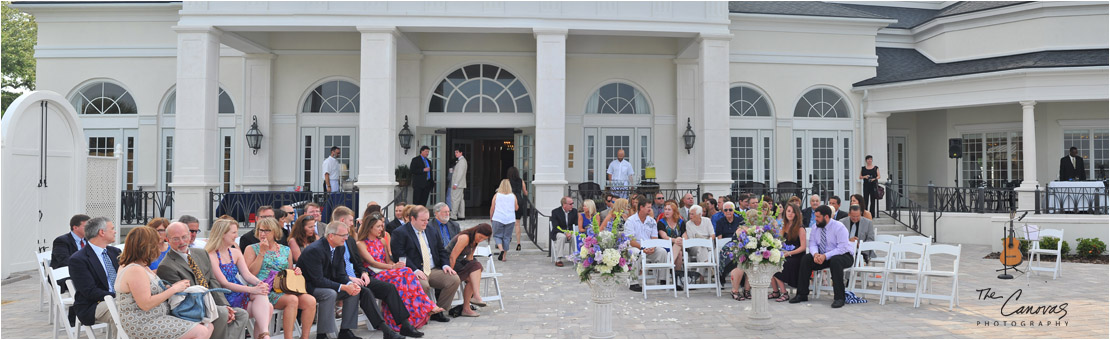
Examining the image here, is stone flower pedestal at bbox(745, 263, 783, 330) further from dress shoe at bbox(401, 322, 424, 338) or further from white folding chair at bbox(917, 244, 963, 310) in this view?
dress shoe at bbox(401, 322, 424, 338)

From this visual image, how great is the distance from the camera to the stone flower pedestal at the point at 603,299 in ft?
21.3

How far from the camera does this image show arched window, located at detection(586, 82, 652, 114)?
18.2 meters

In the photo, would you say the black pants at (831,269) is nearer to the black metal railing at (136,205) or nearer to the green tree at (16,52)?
the black metal railing at (136,205)

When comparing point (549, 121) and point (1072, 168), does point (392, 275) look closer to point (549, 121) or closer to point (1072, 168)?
point (549, 121)

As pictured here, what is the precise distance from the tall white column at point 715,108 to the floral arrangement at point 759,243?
7868 millimetres

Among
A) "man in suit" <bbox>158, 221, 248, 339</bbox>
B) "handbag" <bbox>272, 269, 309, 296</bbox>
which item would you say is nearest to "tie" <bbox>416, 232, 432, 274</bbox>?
"handbag" <bbox>272, 269, 309, 296</bbox>

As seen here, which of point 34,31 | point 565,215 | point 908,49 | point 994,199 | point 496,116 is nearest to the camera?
point 565,215

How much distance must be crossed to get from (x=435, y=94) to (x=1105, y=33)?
16.4 meters

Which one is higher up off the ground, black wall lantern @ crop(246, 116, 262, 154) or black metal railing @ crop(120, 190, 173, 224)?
black wall lantern @ crop(246, 116, 262, 154)

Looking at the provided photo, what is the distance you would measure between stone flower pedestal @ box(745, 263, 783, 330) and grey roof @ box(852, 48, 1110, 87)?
12069 millimetres

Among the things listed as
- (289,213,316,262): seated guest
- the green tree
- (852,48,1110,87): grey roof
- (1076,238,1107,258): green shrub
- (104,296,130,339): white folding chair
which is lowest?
(1076,238,1107,258): green shrub

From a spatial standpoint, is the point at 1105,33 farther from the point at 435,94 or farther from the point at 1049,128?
the point at 435,94

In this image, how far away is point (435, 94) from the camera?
58.0ft

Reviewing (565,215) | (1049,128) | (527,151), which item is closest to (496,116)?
(527,151)
